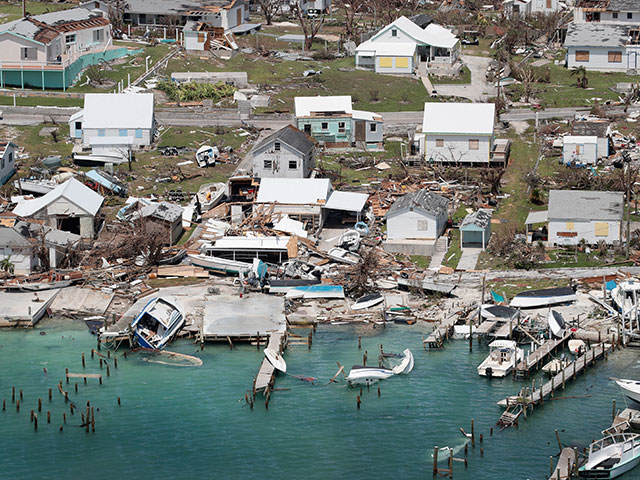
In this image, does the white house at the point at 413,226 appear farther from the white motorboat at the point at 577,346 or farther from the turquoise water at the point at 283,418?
the white motorboat at the point at 577,346

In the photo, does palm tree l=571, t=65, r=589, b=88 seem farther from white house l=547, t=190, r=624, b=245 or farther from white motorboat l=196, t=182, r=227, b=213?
white motorboat l=196, t=182, r=227, b=213

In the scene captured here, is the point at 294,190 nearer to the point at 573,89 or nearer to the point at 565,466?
the point at 565,466

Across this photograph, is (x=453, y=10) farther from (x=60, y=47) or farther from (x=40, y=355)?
(x=40, y=355)

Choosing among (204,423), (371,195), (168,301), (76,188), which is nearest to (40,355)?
(168,301)

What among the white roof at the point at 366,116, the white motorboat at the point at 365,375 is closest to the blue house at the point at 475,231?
the white motorboat at the point at 365,375

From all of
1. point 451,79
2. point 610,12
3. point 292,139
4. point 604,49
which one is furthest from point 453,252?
point 610,12
